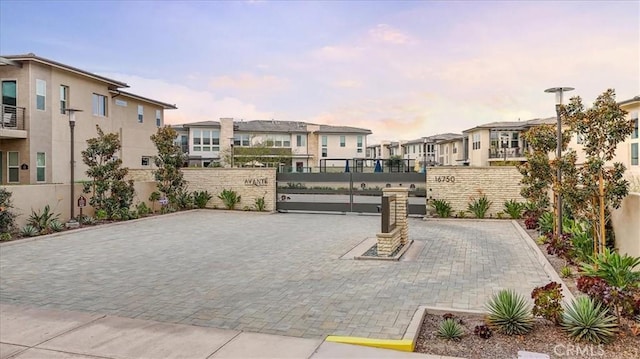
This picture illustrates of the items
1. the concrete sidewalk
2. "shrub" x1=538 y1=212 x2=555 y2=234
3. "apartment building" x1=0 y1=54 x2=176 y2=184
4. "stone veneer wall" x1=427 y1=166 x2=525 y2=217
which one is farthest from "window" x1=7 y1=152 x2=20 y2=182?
"shrub" x1=538 y1=212 x2=555 y2=234

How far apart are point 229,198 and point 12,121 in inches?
419

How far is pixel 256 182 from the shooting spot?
22.1 metres

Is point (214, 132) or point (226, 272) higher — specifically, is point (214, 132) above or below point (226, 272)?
above

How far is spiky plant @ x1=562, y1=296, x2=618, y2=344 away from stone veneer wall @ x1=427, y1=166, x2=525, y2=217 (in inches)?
543

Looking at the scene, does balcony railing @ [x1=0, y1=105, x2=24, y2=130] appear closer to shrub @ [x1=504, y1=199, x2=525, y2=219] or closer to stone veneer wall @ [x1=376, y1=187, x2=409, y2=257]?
stone veneer wall @ [x1=376, y1=187, x2=409, y2=257]

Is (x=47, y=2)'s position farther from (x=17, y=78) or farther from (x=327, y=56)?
(x=327, y=56)

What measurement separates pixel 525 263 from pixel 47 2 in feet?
55.0

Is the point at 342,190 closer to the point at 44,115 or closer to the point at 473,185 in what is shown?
the point at 473,185

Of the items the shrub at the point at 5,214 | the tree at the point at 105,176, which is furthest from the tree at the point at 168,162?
the shrub at the point at 5,214

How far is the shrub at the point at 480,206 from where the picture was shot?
18.1 metres

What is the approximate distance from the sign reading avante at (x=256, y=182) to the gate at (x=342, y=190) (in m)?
0.62

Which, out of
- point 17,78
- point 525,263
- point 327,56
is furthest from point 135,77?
point 525,263

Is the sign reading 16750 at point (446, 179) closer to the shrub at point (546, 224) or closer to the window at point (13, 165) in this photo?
the shrub at point (546, 224)

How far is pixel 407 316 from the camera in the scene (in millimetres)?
5871
